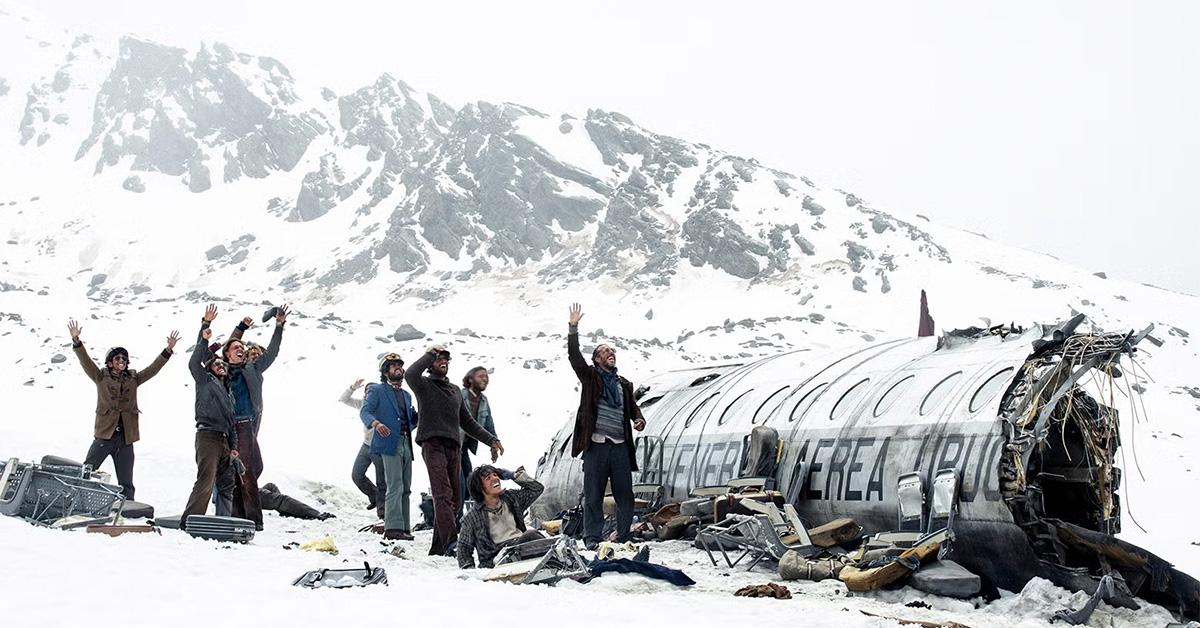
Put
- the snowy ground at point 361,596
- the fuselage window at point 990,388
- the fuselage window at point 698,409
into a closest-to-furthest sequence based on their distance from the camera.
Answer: the snowy ground at point 361,596, the fuselage window at point 990,388, the fuselage window at point 698,409

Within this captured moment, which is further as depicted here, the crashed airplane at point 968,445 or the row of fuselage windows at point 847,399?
the row of fuselage windows at point 847,399

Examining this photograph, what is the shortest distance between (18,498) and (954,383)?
8332 mm

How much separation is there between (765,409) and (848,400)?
1215 mm

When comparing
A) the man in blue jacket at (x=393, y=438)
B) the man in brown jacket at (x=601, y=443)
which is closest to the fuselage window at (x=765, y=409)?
the man in brown jacket at (x=601, y=443)

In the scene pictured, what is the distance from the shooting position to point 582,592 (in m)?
7.14

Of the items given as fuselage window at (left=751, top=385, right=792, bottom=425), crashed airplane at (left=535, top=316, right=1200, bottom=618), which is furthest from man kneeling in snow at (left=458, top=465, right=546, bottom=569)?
fuselage window at (left=751, top=385, right=792, bottom=425)

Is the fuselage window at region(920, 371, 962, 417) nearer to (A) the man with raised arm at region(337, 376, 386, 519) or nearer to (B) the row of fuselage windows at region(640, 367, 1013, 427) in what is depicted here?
(B) the row of fuselage windows at region(640, 367, 1013, 427)

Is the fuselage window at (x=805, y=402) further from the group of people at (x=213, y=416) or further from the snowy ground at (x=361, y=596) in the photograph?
the group of people at (x=213, y=416)

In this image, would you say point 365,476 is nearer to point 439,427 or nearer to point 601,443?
point 439,427

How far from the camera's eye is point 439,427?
10.5 meters

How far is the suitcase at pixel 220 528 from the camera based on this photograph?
9672 millimetres

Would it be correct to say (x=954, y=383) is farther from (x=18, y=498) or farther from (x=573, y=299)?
(x=573, y=299)

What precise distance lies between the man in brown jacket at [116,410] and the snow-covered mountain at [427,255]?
1.39 meters

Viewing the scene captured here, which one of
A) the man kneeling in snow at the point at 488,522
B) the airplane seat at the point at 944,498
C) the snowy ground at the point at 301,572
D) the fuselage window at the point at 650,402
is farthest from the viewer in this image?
the fuselage window at the point at 650,402
